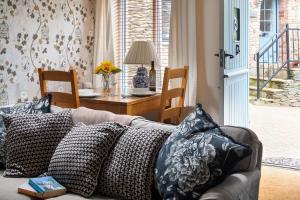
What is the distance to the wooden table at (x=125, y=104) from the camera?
11.1 ft

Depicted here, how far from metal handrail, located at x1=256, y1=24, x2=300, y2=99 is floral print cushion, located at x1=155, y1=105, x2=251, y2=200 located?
6.33 metres

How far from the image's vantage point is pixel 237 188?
169cm

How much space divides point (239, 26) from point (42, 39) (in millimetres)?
1961

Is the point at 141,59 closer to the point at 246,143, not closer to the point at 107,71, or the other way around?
the point at 107,71

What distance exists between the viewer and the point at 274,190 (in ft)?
11.0

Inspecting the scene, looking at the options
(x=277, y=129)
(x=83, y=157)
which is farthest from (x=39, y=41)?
(x=277, y=129)

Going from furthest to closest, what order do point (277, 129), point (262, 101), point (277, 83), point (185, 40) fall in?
point (277, 83) → point (262, 101) → point (277, 129) → point (185, 40)

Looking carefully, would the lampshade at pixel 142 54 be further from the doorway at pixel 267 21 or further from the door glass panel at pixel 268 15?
the door glass panel at pixel 268 15

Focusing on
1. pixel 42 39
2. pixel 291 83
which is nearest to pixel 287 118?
pixel 291 83

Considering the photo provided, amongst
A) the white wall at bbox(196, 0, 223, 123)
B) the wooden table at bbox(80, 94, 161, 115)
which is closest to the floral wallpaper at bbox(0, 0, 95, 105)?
the wooden table at bbox(80, 94, 161, 115)

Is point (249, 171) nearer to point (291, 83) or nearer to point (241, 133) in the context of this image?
point (241, 133)

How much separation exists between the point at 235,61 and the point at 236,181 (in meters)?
2.40

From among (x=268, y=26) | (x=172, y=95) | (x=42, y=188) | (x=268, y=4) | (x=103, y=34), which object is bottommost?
(x=42, y=188)

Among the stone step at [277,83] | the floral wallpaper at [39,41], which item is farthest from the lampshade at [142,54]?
the stone step at [277,83]
